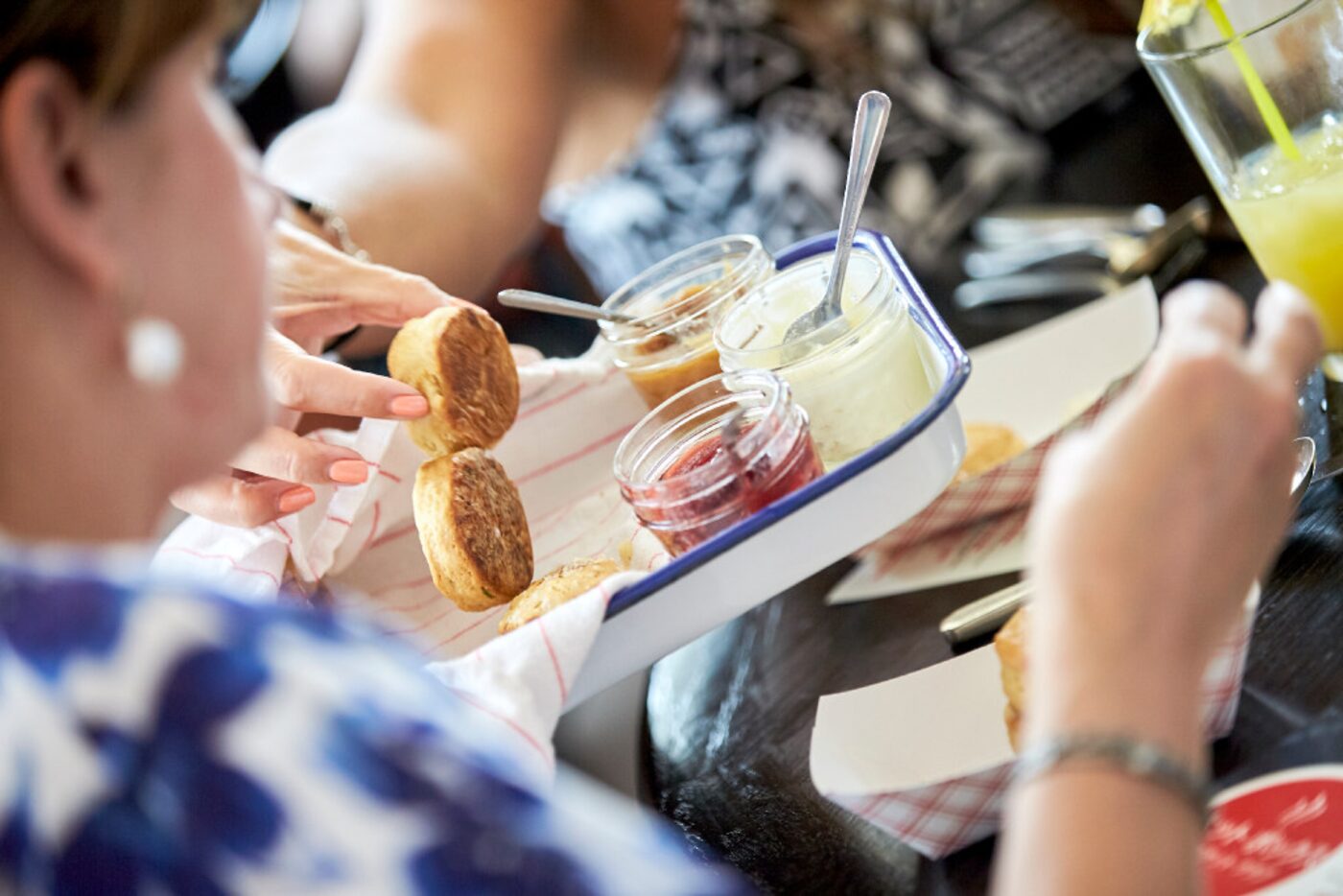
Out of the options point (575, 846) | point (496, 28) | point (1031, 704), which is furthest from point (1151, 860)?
point (496, 28)

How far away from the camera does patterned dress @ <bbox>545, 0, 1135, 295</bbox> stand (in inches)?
98.7

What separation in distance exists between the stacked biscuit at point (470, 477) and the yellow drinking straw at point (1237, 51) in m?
0.68

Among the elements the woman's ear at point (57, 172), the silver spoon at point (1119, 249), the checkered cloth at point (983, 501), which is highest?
the woman's ear at point (57, 172)

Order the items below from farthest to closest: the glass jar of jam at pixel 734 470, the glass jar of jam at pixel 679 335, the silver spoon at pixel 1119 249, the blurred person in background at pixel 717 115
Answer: the blurred person in background at pixel 717 115
the silver spoon at pixel 1119 249
the glass jar of jam at pixel 679 335
the glass jar of jam at pixel 734 470

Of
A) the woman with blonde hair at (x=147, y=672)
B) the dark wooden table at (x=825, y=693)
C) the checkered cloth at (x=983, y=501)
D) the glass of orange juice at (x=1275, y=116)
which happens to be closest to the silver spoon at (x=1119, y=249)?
the dark wooden table at (x=825, y=693)

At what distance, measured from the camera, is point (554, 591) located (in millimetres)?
1048

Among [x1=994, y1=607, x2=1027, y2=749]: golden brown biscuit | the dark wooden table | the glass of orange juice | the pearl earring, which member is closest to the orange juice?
the glass of orange juice

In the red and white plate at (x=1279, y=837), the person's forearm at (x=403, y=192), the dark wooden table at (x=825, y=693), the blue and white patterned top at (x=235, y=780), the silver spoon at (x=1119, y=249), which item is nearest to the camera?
the blue and white patterned top at (x=235, y=780)

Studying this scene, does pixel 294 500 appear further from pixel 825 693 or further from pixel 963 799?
pixel 963 799

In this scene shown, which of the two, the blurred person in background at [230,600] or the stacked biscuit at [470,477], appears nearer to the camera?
the blurred person in background at [230,600]

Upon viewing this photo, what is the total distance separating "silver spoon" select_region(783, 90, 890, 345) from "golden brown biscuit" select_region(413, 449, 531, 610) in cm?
29

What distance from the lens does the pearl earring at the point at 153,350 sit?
60 centimetres

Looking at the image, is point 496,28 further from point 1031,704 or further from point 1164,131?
point 1031,704

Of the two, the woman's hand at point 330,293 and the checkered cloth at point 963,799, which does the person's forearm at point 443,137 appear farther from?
the checkered cloth at point 963,799
